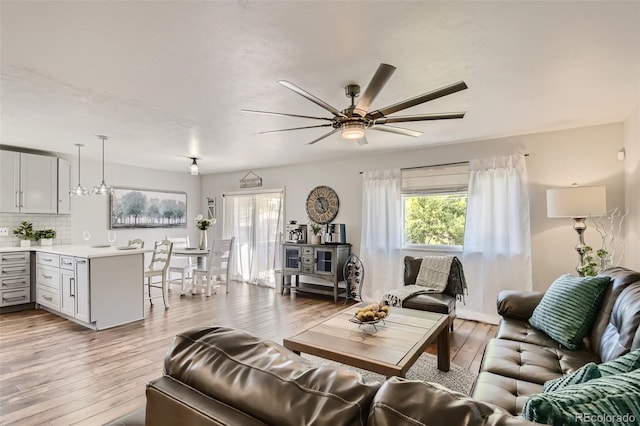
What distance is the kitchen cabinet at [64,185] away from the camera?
526cm

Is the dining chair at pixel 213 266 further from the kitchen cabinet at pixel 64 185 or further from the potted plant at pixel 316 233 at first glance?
the kitchen cabinet at pixel 64 185

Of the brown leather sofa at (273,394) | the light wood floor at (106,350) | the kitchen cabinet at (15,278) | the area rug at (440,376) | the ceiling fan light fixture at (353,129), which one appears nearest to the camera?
the brown leather sofa at (273,394)

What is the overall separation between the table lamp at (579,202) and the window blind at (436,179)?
47.1 inches

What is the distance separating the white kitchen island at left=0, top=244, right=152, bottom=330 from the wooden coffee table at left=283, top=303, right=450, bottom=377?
8.94 ft

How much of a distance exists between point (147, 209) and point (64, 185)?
1.49 meters

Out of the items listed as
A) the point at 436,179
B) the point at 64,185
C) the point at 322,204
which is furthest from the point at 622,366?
the point at 64,185

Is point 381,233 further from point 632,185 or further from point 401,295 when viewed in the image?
point 632,185

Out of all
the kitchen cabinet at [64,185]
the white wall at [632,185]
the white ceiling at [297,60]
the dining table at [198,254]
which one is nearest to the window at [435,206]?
the white ceiling at [297,60]

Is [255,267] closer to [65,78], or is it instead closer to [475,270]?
[475,270]

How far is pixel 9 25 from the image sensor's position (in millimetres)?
1840

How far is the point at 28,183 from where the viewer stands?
491cm

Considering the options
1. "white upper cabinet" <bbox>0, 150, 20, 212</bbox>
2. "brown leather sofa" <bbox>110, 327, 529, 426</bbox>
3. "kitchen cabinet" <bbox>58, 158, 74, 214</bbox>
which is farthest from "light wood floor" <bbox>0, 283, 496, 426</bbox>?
"brown leather sofa" <bbox>110, 327, 529, 426</bbox>

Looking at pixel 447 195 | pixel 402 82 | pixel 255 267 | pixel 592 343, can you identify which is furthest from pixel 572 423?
pixel 255 267

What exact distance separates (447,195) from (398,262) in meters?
1.21
